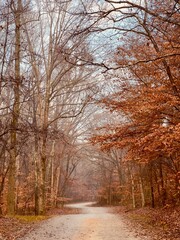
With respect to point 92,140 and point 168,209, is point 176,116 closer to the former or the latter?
point 92,140

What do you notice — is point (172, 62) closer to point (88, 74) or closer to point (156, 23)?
point (156, 23)

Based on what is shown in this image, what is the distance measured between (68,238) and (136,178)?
52.7 ft

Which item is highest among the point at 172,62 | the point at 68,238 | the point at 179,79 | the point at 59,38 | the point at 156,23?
the point at 59,38

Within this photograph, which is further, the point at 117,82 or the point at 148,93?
the point at 117,82

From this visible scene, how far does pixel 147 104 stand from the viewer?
9492mm

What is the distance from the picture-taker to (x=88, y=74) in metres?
19.2

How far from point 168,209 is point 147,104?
959 cm

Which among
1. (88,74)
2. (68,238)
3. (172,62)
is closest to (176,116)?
(172,62)

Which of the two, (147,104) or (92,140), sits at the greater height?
(147,104)

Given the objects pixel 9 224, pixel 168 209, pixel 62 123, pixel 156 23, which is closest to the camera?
pixel 156 23

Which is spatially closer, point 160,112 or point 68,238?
point 68,238

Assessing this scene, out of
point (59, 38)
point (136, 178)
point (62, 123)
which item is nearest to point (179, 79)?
point (59, 38)

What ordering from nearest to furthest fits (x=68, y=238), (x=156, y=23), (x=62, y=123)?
(x=68, y=238) < (x=156, y=23) < (x=62, y=123)

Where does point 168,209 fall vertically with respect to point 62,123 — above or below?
below
